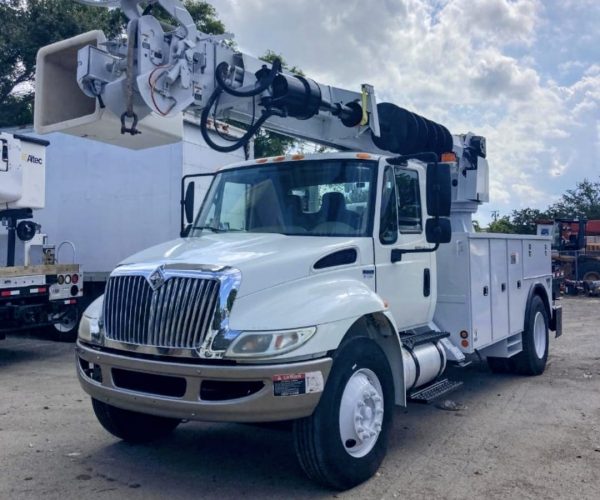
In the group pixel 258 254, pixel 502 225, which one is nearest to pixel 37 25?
pixel 258 254

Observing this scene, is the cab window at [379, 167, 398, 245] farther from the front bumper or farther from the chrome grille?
the chrome grille

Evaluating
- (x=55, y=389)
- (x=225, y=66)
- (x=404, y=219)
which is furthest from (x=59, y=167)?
(x=404, y=219)

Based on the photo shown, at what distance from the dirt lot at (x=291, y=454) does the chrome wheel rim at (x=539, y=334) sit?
3.04 feet

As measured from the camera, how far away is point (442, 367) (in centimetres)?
613

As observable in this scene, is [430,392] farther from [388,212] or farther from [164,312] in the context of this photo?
[164,312]

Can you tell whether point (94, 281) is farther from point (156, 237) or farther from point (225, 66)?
point (225, 66)

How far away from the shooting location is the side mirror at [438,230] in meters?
5.37

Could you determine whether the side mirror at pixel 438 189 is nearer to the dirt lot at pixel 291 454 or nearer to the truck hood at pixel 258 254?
the truck hood at pixel 258 254

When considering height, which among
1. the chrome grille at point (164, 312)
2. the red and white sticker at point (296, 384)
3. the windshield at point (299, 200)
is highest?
the windshield at point (299, 200)

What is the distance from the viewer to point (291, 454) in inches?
208

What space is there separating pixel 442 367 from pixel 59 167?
8.60 metres

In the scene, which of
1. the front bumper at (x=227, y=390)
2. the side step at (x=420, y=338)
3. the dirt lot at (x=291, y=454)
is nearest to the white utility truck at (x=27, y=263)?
the dirt lot at (x=291, y=454)

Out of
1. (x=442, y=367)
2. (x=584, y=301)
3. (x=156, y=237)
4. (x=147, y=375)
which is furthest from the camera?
(x=584, y=301)

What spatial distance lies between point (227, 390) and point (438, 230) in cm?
234
